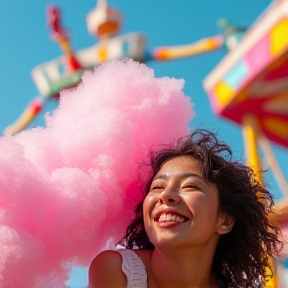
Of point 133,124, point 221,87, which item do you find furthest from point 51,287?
point 221,87

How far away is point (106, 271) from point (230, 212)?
349mm

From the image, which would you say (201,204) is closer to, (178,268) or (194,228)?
(194,228)

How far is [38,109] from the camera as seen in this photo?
7516mm

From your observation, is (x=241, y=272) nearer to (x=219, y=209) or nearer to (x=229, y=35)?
(x=219, y=209)

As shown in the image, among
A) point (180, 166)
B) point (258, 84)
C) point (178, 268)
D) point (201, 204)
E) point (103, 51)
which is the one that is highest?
point (103, 51)

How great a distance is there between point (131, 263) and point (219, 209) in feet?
0.83

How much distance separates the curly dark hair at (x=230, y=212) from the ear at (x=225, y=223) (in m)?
0.01

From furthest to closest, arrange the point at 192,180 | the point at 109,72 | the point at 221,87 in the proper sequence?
1. the point at 221,87
2. the point at 109,72
3. the point at 192,180

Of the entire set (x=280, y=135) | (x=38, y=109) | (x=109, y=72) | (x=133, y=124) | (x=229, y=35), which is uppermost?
(x=38, y=109)

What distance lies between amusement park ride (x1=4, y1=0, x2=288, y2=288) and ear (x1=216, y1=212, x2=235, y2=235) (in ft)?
2.38

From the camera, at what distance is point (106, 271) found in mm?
1270

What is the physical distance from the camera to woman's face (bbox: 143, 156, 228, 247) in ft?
4.05

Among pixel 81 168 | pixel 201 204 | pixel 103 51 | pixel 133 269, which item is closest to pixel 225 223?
pixel 201 204

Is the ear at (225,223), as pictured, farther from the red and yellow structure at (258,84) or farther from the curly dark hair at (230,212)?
the red and yellow structure at (258,84)
